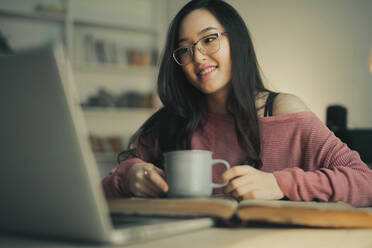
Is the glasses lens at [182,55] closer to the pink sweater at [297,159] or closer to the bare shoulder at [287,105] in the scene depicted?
the pink sweater at [297,159]

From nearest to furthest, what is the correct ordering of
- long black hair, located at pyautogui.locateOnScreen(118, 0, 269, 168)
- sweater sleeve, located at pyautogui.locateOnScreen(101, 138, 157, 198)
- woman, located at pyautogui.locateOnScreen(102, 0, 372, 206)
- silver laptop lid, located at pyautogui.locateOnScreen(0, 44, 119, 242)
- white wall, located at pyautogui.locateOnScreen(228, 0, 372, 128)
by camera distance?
silver laptop lid, located at pyautogui.locateOnScreen(0, 44, 119, 242) → sweater sleeve, located at pyautogui.locateOnScreen(101, 138, 157, 198) → woman, located at pyautogui.locateOnScreen(102, 0, 372, 206) → long black hair, located at pyautogui.locateOnScreen(118, 0, 269, 168) → white wall, located at pyautogui.locateOnScreen(228, 0, 372, 128)

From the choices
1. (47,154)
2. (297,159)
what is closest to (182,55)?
(297,159)

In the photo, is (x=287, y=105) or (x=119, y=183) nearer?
(x=119, y=183)

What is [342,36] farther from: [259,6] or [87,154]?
[87,154]

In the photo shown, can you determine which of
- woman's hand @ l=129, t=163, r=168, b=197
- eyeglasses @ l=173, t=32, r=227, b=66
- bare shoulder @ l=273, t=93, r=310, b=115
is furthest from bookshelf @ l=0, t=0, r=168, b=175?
woman's hand @ l=129, t=163, r=168, b=197

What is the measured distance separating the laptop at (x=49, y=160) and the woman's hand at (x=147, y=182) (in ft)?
1.37

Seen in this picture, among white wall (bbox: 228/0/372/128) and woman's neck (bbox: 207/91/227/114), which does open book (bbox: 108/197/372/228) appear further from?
white wall (bbox: 228/0/372/128)

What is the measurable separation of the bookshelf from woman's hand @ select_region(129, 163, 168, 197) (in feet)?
9.03

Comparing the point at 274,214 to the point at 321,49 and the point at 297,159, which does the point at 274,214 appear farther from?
the point at 321,49

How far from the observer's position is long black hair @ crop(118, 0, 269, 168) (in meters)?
1.35

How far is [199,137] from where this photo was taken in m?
1.45

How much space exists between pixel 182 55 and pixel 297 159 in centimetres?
54

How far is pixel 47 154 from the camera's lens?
1.30 feet

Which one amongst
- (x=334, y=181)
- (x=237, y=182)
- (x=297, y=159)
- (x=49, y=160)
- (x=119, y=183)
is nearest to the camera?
(x=49, y=160)
